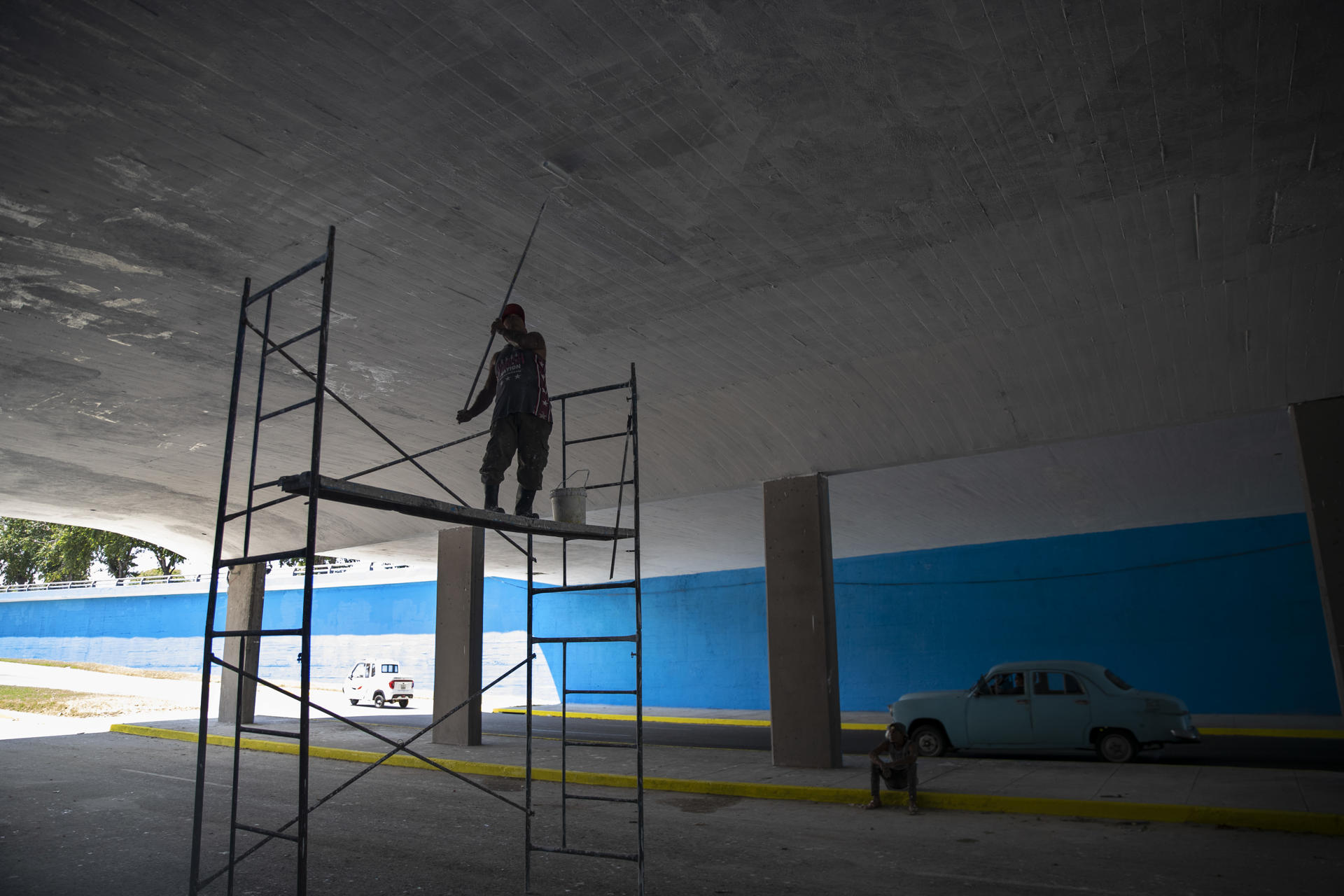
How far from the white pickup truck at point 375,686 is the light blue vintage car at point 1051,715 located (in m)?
17.7

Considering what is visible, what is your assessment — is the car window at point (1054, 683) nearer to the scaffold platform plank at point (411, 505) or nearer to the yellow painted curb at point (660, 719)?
the yellow painted curb at point (660, 719)

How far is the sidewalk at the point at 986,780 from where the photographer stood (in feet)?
27.8

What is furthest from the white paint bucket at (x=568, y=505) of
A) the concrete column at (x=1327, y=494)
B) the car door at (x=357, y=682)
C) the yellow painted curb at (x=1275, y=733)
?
the car door at (x=357, y=682)

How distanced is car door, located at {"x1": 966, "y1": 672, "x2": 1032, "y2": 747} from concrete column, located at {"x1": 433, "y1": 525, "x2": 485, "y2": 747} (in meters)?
8.66

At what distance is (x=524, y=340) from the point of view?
252 inches

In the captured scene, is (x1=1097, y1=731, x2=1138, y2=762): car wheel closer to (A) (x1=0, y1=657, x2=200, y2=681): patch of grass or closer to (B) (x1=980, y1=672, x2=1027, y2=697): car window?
(B) (x1=980, y1=672, x2=1027, y2=697): car window

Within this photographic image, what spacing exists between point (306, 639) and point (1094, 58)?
5.97 meters

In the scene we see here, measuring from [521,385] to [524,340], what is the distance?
0.36 metres

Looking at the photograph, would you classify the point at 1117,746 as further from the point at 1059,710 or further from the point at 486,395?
the point at 486,395

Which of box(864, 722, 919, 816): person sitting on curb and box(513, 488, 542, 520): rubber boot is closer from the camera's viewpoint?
box(513, 488, 542, 520): rubber boot

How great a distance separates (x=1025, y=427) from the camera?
10.6m

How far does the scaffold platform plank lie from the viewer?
4.76 meters

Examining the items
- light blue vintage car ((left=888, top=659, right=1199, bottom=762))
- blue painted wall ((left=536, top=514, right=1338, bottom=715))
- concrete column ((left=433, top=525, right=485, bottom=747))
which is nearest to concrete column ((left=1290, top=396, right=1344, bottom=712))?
light blue vintage car ((left=888, top=659, right=1199, bottom=762))

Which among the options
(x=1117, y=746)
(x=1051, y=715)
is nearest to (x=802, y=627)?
(x=1051, y=715)
